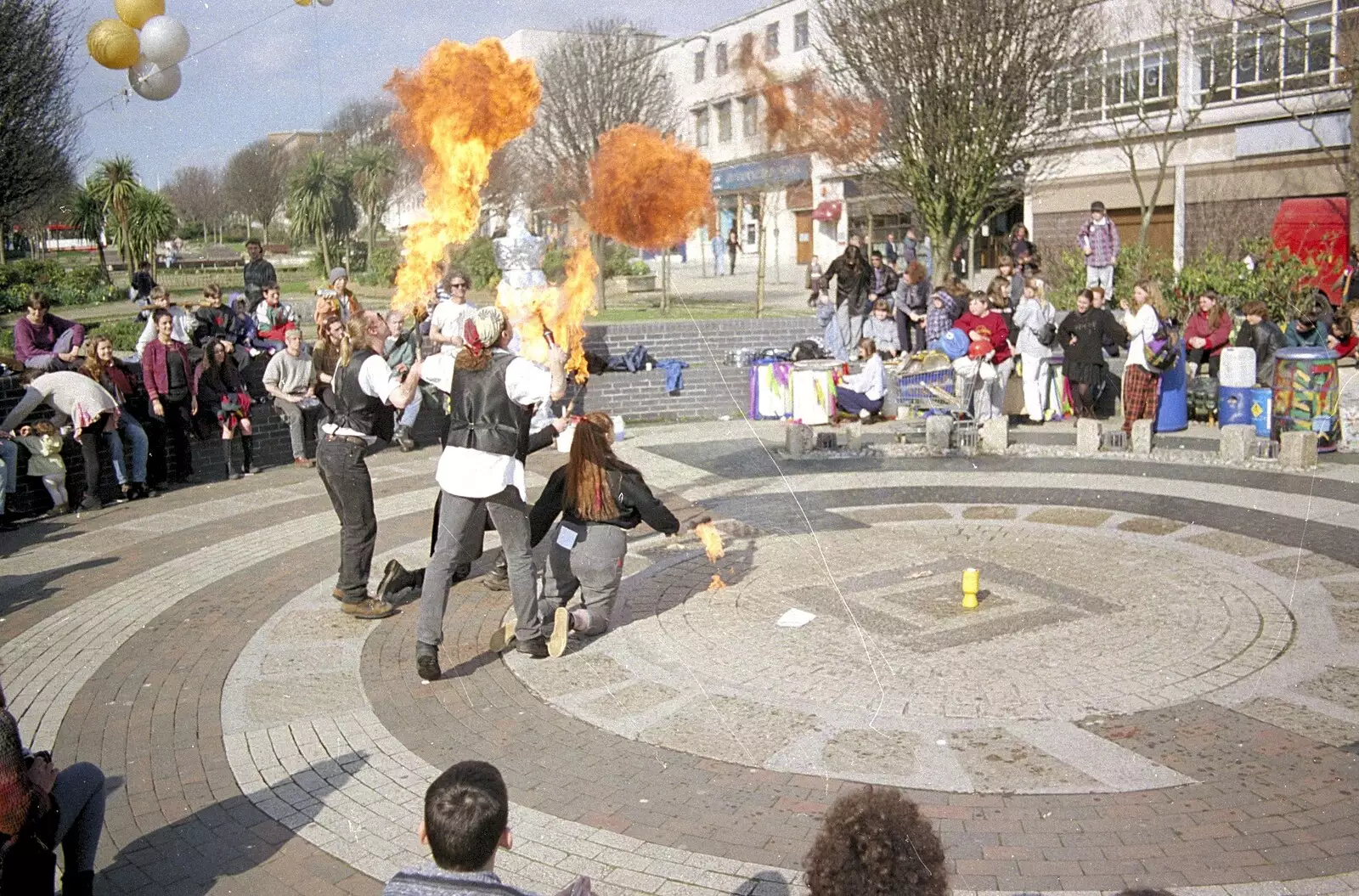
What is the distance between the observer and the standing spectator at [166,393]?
41.6 ft

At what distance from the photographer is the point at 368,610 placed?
8117mm

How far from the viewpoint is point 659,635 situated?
758 centimetres

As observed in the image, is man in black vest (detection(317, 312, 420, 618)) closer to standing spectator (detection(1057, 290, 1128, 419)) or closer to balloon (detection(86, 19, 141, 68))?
balloon (detection(86, 19, 141, 68))

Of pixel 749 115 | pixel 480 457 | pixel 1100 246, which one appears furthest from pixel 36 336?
pixel 749 115

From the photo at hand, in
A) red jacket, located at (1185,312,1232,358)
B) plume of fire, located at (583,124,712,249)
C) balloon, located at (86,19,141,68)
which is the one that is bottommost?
red jacket, located at (1185,312,1232,358)

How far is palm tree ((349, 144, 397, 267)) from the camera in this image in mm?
33719

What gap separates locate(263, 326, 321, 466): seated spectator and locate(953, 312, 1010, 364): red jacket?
755 centimetres

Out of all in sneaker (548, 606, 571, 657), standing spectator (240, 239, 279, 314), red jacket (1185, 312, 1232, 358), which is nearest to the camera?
sneaker (548, 606, 571, 657)

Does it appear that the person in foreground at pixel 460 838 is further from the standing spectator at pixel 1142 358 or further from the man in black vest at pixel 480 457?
the standing spectator at pixel 1142 358

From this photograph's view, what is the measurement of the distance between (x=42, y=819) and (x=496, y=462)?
121 inches

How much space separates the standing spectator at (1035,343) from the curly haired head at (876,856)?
12.7 m

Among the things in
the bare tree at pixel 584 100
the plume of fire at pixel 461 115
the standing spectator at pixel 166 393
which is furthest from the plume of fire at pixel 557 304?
the bare tree at pixel 584 100

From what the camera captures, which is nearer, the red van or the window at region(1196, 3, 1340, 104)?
the red van

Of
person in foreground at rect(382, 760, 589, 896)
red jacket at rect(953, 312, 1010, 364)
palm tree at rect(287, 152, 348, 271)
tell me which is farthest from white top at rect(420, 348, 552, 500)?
palm tree at rect(287, 152, 348, 271)
